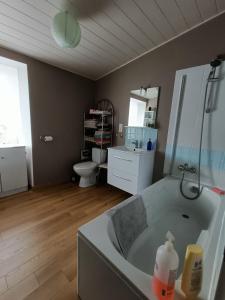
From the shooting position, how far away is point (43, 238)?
1.54 m

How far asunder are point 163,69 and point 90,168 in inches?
74.2

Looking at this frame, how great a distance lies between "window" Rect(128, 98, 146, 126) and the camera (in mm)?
2389

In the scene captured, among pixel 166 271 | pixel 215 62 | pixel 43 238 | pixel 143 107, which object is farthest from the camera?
pixel 143 107

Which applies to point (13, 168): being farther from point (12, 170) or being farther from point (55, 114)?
point (55, 114)

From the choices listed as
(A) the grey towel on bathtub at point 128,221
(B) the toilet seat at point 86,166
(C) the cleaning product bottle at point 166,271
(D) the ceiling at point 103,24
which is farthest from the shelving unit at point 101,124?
(C) the cleaning product bottle at point 166,271

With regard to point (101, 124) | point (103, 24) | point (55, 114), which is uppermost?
point (103, 24)

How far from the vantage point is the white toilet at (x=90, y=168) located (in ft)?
8.55

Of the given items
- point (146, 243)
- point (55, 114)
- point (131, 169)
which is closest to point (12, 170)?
point (55, 114)

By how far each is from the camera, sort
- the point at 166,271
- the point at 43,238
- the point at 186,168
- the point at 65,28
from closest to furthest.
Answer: the point at 166,271
the point at 65,28
the point at 43,238
the point at 186,168

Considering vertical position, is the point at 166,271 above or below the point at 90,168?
above

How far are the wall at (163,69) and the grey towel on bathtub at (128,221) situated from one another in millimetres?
965

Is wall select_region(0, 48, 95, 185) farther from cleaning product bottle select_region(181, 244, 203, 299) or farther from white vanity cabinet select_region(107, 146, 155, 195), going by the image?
cleaning product bottle select_region(181, 244, 203, 299)

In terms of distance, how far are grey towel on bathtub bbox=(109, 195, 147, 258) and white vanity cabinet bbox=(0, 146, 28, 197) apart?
185 cm

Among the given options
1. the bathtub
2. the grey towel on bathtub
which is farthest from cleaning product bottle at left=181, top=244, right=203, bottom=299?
the grey towel on bathtub
